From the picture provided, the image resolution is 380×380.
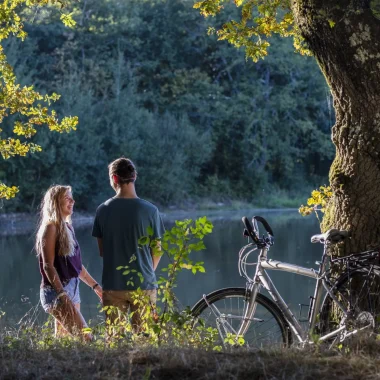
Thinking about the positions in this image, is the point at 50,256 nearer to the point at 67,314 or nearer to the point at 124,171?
the point at 67,314

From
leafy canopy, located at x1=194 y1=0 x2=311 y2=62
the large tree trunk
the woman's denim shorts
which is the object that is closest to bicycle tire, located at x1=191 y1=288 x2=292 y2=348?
the large tree trunk

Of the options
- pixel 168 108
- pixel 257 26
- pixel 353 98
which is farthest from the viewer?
pixel 168 108

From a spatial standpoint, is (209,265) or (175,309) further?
(209,265)

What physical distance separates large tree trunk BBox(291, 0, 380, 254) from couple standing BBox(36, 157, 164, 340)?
4.06 feet

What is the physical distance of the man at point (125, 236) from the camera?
6.28m

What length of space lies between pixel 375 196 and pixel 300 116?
149 feet

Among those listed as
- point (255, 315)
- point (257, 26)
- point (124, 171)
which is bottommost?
point (255, 315)

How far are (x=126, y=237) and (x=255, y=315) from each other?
0.97m

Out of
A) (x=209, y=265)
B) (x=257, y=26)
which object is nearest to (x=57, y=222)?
(x=257, y=26)

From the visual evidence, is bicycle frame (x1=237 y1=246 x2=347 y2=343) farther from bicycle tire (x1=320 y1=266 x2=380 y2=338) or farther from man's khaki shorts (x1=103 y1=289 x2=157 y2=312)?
man's khaki shorts (x1=103 y1=289 x2=157 y2=312)

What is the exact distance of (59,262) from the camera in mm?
6352

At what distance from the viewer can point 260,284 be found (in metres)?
5.88

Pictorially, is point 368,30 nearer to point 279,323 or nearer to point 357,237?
point 357,237

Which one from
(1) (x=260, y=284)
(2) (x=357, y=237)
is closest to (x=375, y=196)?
(2) (x=357, y=237)
